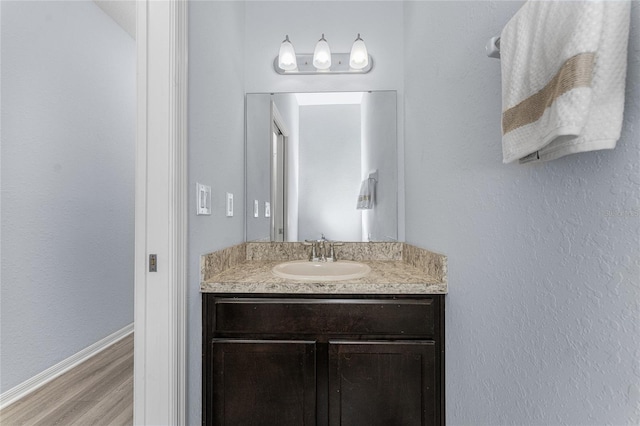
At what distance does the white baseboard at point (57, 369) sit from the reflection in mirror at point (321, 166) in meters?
1.54

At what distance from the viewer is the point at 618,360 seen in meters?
0.55

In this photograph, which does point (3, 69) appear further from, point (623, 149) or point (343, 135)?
point (623, 149)

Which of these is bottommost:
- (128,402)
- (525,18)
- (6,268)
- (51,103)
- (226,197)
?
Result: (128,402)

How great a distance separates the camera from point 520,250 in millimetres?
794

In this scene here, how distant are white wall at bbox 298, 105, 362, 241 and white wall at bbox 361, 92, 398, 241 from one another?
5 centimetres

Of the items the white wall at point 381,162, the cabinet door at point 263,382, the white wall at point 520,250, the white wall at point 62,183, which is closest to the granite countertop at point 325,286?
the white wall at point 520,250

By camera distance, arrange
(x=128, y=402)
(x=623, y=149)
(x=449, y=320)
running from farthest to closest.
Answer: (x=128, y=402) < (x=449, y=320) < (x=623, y=149)

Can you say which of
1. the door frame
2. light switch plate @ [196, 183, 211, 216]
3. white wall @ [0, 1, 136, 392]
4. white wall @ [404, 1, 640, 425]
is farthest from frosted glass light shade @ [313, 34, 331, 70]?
white wall @ [0, 1, 136, 392]

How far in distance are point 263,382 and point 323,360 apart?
0.25m

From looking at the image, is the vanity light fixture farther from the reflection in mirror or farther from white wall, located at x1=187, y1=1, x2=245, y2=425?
white wall, located at x1=187, y1=1, x2=245, y2=425

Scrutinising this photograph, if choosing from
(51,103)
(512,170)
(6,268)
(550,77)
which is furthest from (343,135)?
(6,268)

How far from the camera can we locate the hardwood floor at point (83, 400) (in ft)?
5.12

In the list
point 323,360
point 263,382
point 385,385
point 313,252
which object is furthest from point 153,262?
point 385,385

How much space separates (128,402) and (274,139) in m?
1.68
